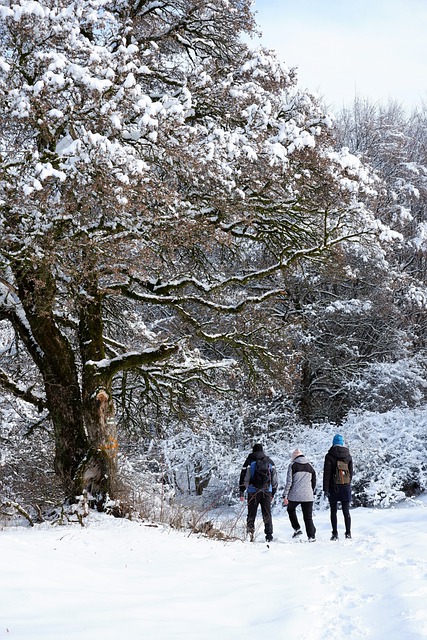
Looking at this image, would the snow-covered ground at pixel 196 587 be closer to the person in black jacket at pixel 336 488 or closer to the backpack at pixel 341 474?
the person in black jacket at pixel 336 488

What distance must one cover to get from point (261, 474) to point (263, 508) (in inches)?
19.9

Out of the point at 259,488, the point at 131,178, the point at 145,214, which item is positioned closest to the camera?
the point at 131,178

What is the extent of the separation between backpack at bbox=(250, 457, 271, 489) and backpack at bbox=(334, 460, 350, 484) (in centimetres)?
103

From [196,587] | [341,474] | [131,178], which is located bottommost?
[196,587]

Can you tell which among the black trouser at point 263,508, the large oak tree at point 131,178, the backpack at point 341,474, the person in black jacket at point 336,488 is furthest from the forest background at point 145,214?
the backpack at point 341,474

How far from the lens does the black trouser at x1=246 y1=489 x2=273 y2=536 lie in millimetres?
9797

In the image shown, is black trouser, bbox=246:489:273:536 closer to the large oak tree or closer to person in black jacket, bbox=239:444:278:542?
person in black jacket, bbox=239:444:278:542

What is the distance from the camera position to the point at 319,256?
34.8ft

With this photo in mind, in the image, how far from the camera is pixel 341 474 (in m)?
9.73

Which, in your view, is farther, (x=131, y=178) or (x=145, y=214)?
(x=145, y=214)

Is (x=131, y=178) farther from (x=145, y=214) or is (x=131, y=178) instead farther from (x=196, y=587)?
(x=196, y=587)

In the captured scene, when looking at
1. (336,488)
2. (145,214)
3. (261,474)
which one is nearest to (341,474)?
(336,488)

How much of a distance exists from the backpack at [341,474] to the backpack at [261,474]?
103 cm

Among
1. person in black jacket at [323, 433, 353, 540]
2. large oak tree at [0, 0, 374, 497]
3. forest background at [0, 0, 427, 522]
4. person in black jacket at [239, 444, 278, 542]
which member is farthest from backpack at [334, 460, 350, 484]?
large oak tree at [0, 0, 374, 497]
